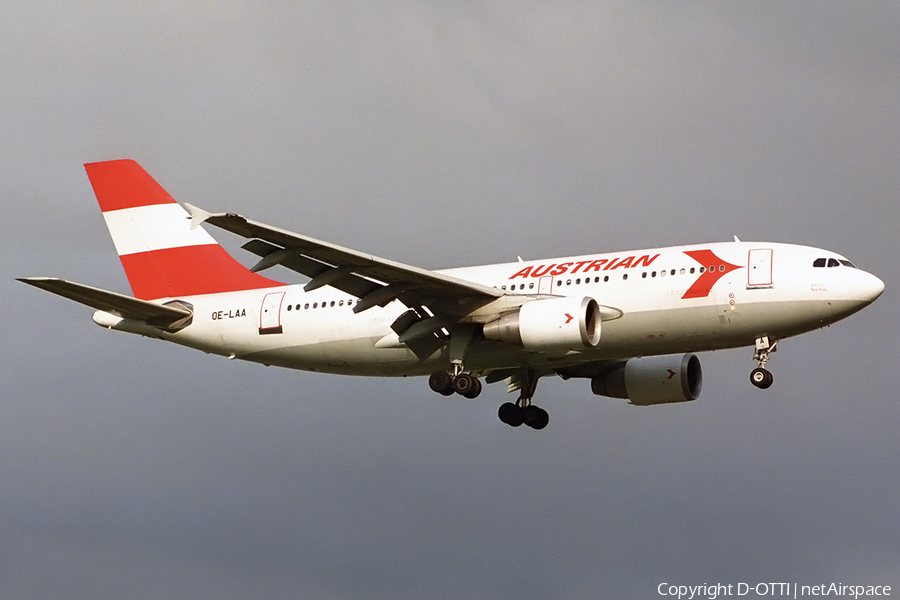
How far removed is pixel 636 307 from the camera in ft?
124

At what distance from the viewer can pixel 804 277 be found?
3731 centimetres

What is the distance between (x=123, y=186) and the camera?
46531 millimetres

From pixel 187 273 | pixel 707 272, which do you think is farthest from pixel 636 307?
pixel 187 273

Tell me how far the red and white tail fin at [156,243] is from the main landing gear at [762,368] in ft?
46.6

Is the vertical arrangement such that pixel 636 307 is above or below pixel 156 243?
below

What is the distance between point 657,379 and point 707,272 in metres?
6.34

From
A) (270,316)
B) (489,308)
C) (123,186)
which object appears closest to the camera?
(489,308)

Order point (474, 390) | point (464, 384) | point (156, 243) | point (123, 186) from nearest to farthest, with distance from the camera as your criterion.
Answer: point (464, 384) → point (474, 390) → point (156, 243) → point (123, 186)

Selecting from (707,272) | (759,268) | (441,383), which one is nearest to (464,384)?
(441,383)

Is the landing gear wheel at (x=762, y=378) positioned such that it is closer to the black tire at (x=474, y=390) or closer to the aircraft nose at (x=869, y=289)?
the aircraft nose at (x=869, y=289)

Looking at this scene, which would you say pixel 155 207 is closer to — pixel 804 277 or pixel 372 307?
pixel 372 307

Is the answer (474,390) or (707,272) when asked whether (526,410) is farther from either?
(707,272)

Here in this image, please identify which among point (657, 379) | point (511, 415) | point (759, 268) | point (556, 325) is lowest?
point (511, 415)

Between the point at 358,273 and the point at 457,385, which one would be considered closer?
the point at 358,273
